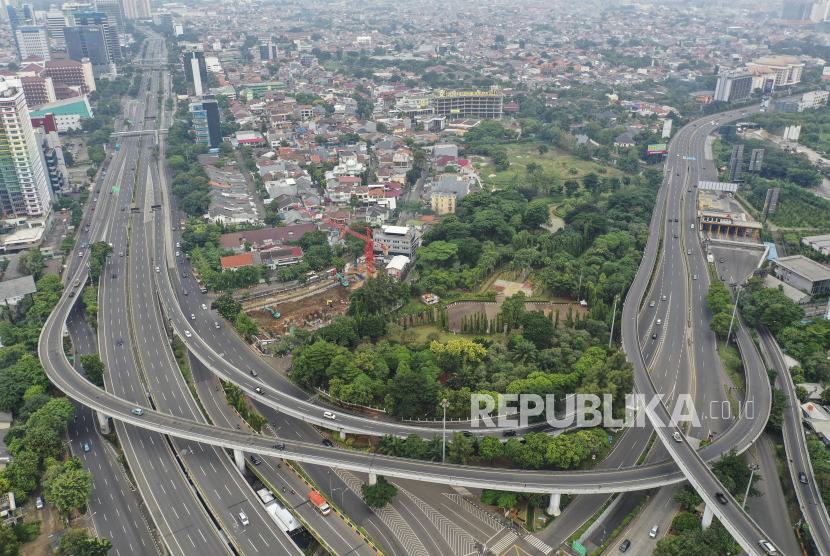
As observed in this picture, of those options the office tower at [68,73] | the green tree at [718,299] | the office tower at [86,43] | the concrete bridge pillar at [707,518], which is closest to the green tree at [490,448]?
the concrete bridge pillar at [707,518]

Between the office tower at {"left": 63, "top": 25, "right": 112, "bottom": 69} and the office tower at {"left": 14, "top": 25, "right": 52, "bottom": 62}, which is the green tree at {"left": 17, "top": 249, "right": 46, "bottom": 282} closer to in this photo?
the office tower at {"left": 63, "top": 25, "right": 112, "bottom": 69}

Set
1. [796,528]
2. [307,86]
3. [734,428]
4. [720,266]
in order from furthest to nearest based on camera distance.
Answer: [307,86] → [720,266] → [734,428] → [796,528]

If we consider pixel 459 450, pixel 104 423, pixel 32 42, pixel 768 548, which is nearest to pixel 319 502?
pixel 459 450

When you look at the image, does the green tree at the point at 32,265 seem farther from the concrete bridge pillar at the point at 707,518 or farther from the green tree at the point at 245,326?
the concrete bridge pillar at the point at 707,518

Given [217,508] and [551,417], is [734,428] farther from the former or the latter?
[217,508]

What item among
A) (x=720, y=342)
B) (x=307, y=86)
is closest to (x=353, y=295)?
(x=720, y=342)

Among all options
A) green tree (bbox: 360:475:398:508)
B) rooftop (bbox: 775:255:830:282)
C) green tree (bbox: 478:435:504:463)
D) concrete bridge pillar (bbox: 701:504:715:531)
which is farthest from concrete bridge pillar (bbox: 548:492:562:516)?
rooftop (bbox: 775:255:830:282)

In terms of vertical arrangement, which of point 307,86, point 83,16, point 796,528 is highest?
point 83,16
